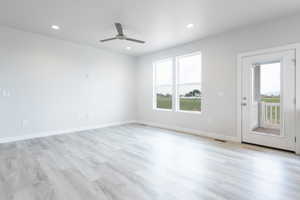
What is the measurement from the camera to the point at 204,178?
7.48 feet

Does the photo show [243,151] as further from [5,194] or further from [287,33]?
[5,194]

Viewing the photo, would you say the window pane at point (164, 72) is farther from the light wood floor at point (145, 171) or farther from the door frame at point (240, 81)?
the light wood floor at point (145, 171)

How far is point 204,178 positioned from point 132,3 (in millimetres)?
3023

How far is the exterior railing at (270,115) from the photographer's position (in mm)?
3564

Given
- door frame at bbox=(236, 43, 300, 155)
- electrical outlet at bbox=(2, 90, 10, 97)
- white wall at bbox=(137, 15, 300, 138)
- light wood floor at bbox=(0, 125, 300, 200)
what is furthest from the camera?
electrical outlet at bbox=(2, 90, 10, 97)

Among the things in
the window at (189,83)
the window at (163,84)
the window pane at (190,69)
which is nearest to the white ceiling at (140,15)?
the window pane at (190,69)

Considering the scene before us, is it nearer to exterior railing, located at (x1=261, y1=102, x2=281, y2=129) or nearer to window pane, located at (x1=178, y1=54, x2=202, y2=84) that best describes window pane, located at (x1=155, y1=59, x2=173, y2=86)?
window pane, located at (x1=178, y1=54, x2=202, y2=84)

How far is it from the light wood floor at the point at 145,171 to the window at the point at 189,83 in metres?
1.53

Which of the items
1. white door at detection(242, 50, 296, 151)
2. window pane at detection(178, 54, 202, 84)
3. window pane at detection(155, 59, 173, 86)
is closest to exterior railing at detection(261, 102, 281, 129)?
white door at detection(242, 50, 296, 151)

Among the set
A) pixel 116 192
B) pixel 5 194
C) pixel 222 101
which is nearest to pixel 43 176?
pixel 5 194

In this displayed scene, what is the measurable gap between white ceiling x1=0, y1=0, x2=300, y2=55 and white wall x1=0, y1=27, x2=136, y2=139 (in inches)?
19.6

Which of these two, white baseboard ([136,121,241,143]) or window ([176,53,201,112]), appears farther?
window ([176,53,201,112])

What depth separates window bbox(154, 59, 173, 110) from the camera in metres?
5.84

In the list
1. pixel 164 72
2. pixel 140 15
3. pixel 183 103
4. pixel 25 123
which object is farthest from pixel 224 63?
pixel 25 123
